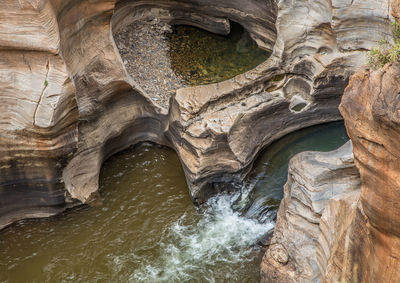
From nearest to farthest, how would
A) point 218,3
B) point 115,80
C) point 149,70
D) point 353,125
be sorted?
point 353,125
point 115,80
point 149,70
point 218,3

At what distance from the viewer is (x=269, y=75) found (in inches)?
381

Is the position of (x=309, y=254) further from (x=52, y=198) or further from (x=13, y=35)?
(x=13, y=35)

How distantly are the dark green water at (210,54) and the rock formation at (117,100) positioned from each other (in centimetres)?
116

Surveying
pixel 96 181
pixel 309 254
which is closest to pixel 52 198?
pixel 96 181

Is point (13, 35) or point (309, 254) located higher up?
point (13, 35)

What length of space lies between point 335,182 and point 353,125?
2.20 metres

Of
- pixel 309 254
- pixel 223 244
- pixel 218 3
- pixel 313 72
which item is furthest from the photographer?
pixel 218 3

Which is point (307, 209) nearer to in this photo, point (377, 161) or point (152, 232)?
point (377, 161)

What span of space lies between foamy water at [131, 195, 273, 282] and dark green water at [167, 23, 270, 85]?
316 centimetres

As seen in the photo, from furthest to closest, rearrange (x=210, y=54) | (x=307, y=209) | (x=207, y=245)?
(x=210, y=54), (x=207, y=245), (x=307, y=209)

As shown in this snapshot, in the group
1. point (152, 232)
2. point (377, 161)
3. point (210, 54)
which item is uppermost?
point (210, 54)

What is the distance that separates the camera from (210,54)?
1149 cm

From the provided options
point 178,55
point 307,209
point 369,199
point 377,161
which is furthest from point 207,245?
point 178,55

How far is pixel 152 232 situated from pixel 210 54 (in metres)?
4.87
